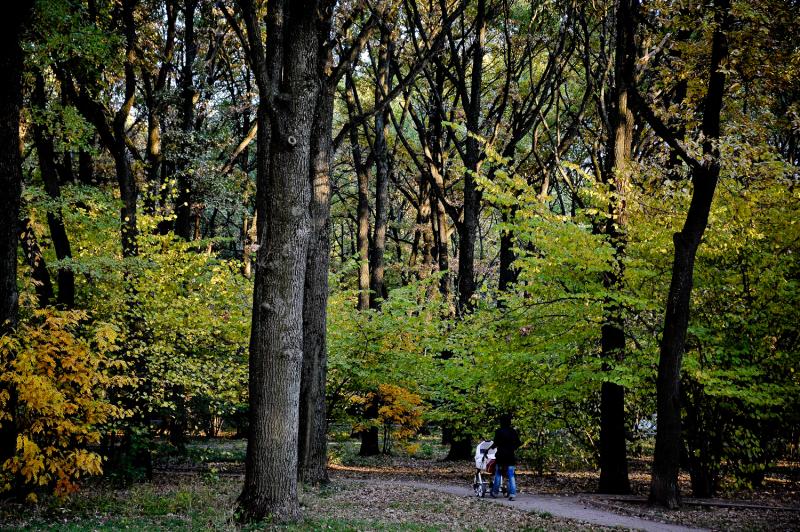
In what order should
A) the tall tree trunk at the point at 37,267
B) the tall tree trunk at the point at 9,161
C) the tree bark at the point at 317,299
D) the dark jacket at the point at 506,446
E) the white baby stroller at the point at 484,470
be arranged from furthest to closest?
the tall tree trunk at the point at 37,267 → the white baby stroller at the point at 484,470 → the dark jacket at the point at 506,446 → the tree bark at the point at 317,299 → the tall tree trunk at the point at 9,161

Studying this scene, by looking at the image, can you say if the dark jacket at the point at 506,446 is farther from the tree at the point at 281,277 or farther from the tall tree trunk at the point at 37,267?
the tall tree trunk at the point at 37,267

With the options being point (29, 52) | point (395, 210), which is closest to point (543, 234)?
point (29, 52)

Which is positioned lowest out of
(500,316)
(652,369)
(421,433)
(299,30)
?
(421,433)

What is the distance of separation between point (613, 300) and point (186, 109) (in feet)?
47.2

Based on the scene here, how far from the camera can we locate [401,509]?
11273mm

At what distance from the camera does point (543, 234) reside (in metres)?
13.6

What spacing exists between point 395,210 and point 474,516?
115 feet

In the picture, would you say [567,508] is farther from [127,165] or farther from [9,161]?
[127,165]

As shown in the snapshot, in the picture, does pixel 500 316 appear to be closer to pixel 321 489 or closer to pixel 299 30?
pixel 321 489

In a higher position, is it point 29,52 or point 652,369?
point 29,52

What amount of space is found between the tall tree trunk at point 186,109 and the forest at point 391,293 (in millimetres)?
132

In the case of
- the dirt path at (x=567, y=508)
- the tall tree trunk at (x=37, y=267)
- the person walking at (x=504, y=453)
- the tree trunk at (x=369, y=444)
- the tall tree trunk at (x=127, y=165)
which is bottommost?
the tree trunk at (x=369, y=444)

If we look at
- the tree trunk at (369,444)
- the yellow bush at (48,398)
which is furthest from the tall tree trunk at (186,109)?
the tree trunk at (369,444)

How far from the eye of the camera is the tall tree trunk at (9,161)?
9695 millimetres
